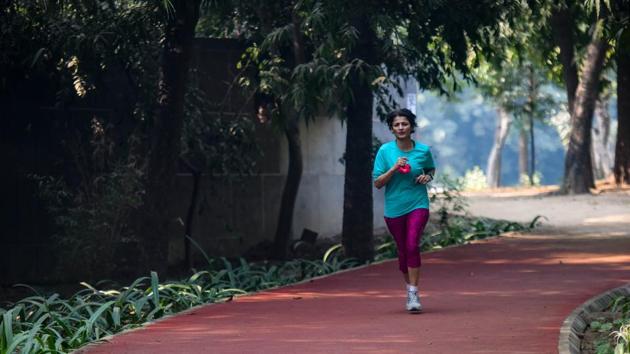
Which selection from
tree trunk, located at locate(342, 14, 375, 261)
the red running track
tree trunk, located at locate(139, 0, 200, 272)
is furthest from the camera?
tree trunk, located at locate(342, 14, 375, 261)

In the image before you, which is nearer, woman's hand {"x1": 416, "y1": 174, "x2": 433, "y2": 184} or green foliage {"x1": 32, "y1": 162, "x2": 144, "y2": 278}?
woman's hand {"x1": 416, "y1": 174, "x2": 433, "y2": 184}

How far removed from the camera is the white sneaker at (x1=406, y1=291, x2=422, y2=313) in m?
12.7

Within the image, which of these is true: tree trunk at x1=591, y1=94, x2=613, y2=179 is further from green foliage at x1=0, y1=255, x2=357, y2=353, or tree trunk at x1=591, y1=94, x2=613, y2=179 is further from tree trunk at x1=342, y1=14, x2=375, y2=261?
green foliage at x1=0, y1=255, x2=357, y2=353

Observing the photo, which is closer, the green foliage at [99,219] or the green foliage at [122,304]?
the green foliage at [122,304]

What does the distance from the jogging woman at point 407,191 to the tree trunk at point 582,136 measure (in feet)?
67.2

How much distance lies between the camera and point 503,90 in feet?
167

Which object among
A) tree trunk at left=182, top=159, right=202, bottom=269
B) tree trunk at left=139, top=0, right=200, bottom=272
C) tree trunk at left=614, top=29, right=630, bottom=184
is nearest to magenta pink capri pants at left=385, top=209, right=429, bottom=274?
tree trunk at left=139, top=0, right=200, bottom=272

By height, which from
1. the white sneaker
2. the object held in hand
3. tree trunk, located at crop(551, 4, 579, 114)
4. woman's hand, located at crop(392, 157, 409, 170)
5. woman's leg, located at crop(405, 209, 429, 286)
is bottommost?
A: the white sneaker

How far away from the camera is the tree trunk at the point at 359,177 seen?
19.8 metres

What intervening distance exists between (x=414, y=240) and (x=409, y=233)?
91 millimetres

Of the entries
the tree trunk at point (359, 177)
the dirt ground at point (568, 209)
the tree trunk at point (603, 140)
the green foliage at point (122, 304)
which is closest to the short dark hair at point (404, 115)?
the green foliage at point (122, 304)

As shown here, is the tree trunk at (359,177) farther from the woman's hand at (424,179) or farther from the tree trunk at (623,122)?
the tree trunk at (623,122)

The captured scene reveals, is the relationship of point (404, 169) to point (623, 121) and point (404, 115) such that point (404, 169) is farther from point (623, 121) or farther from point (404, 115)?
point (623, 121)

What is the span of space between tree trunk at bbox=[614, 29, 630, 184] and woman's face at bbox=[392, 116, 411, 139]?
66.1ft
